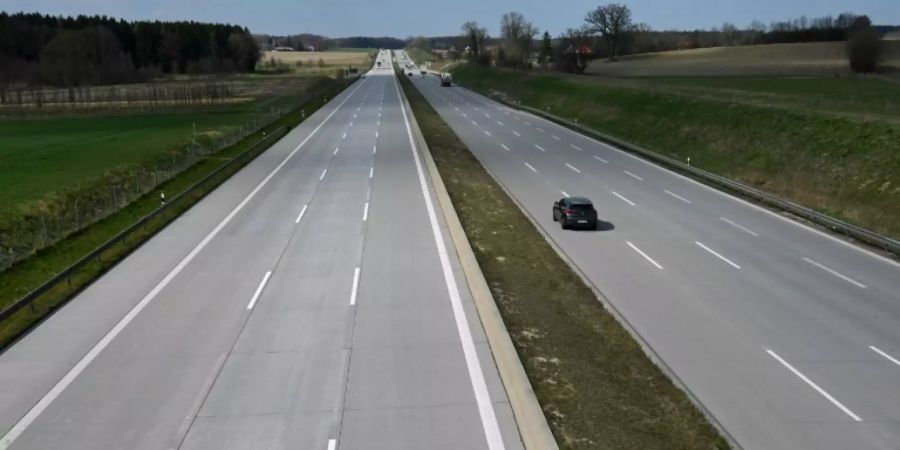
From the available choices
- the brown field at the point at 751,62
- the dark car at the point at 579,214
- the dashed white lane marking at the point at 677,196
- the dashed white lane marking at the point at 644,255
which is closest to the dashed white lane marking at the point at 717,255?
the dashed white lane marking at the point at 644,255

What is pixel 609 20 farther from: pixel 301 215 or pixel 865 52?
pixel 301 215

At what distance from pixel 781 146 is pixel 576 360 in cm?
3084

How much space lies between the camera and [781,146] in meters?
40.7

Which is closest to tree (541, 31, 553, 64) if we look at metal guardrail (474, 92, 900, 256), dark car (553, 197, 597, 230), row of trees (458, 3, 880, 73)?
row of trees (458, 3, 880, 73)

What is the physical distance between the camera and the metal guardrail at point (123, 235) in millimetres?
17438

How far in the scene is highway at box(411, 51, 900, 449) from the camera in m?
13.0

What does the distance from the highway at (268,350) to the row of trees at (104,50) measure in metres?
126

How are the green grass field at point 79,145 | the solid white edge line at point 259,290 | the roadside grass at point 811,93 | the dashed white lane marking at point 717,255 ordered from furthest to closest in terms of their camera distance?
the roadside grass at point 811,93 → the green grass field at point 79,145 → the dashed white lane marking at point 717,255 → the solid white edge line at point 259,290

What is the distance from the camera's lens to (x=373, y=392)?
43.2 ft

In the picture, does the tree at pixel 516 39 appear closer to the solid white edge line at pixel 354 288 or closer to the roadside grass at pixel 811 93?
the roadside grass at pixel 811 93

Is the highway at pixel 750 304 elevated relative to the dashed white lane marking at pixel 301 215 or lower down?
lower down

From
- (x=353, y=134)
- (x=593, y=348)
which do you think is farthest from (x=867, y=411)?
(x=353, y=134)

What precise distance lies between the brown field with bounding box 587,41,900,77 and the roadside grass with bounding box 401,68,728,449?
276ft

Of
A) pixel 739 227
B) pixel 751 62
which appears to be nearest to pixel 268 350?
pixel 739 227
